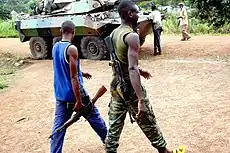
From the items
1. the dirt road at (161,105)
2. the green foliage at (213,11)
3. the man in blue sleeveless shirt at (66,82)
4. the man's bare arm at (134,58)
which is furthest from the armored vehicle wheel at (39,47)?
the man's bare arm at (134,58)

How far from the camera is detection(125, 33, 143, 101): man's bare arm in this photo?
12.5 feet

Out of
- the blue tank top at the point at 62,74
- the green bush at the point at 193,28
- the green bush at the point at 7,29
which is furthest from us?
the green bush at the point at 7,29

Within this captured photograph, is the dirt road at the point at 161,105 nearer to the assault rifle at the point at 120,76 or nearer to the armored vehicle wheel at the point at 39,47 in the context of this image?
the assault rifle at the point at 120,76

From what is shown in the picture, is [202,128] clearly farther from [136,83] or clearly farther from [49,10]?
[49,10]

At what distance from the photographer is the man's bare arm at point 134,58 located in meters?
3.82

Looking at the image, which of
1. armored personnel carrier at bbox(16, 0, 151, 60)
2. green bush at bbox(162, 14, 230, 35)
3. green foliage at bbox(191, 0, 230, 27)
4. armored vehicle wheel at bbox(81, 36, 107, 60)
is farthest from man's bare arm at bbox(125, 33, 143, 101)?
green bush at bbox(162, 14, 230, 35)

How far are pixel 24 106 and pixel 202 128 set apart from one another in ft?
13.0

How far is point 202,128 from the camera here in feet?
18.7

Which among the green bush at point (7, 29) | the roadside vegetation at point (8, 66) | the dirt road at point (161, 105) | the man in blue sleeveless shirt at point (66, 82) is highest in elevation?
the man in blue sleeveless shirt at point (66, 82)

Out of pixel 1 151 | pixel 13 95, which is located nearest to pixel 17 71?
pixel 13 95

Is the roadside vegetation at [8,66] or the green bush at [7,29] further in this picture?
the green bush at [7,29]

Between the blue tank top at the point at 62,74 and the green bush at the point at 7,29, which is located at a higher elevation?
the blue tank top at the point at 62,74

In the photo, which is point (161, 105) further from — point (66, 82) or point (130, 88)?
point (130, 88)

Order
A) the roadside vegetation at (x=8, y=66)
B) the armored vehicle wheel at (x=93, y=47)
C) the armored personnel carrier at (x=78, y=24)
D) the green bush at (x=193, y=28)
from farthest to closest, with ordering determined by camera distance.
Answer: the green bush at (x=193, y=28), the armored vehicle wheel at (x=93, y=47), the armored personnel carrier at (x=78, y=24), the roadside vegetation at (x=8, y=66)
